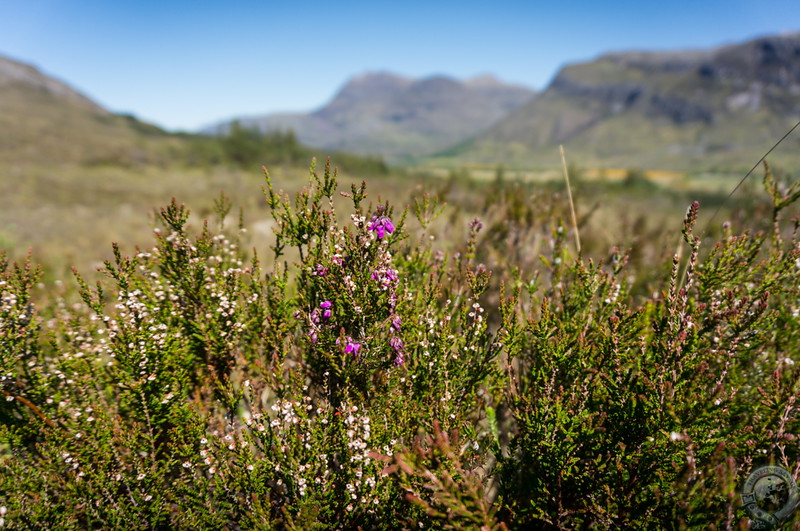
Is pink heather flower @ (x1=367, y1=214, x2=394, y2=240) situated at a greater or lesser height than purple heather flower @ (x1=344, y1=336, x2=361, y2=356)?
greater

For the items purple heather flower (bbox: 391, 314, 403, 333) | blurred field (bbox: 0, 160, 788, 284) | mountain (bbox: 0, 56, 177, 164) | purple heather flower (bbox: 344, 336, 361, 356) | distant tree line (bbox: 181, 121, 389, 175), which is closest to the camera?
purple heather flower (bbox: 344, 336, 361, 356)

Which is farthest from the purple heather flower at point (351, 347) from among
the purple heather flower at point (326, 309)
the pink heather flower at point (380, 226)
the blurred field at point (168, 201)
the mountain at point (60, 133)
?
the mountain at point (60, 133)

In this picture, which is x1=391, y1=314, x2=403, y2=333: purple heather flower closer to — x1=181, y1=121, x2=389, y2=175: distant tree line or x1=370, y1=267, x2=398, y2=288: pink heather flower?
x1=370, y1=267, x2=398, y2=288: pink heather flower

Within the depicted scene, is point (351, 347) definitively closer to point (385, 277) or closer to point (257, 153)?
point (385, 277)

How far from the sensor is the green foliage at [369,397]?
10.3 ft

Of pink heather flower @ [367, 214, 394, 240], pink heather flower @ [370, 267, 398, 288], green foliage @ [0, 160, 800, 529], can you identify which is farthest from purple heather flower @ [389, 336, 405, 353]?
pink heather flower @ [367, 214, 394, 240]

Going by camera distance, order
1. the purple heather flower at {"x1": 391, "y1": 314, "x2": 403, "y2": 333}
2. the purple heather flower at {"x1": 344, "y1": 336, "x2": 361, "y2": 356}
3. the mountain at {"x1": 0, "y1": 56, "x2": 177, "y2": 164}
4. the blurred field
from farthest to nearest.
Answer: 1. the mountain at {"x1": 0, "y1": 56, "x2": 177, "y2": 164}
2. the blurred field
3. the purple heather flower at {"x1": 391, "y1": 314, "x2": 403, "y2": 333}
4. the purple heather flower at {"x1": 344, "y1": 336, "x2": 361, "y2": 356}

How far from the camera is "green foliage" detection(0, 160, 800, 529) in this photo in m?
3.15

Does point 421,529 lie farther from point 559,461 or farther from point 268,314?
point 268,314

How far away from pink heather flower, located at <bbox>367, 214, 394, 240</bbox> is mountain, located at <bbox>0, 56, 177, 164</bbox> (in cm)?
5671

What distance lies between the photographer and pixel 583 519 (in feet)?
11.3

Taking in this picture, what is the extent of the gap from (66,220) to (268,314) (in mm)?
27643

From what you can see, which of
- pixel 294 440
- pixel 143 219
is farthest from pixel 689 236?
pixel 143 219

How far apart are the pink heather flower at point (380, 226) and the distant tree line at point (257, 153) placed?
168ft
